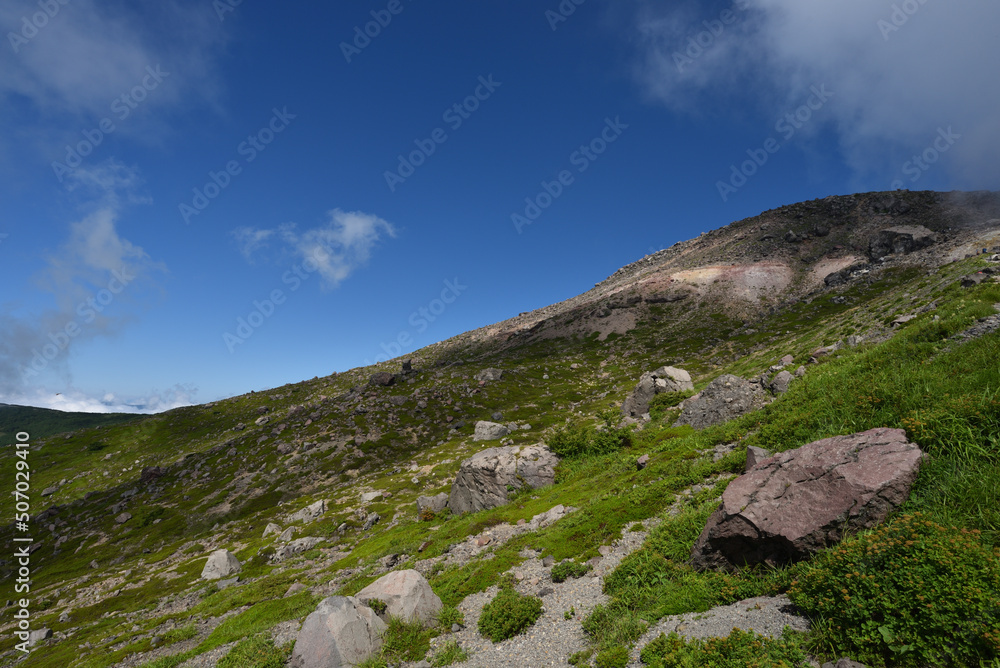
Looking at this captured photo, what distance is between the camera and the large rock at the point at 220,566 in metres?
43.6

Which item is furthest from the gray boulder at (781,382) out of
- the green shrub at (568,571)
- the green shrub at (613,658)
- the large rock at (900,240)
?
the large rock at (900,240)

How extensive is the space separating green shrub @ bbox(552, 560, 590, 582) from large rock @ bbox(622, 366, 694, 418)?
30.2m

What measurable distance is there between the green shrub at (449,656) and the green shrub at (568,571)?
14.4ft

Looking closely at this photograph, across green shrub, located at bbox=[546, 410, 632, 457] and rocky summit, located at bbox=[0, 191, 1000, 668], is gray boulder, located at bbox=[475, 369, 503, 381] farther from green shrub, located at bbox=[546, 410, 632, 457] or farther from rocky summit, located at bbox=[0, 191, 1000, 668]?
green shrub, located at bbox=[546, 410, 632, 457]

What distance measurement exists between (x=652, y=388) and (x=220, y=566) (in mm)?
55817

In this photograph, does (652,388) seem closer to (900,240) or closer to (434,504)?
(434,504)

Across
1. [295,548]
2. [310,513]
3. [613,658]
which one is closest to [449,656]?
[613,658]

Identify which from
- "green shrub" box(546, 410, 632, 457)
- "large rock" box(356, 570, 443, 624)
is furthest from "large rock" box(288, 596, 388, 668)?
"green shrub" box(546, 410, 632, 457)

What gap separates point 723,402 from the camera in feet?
88.5

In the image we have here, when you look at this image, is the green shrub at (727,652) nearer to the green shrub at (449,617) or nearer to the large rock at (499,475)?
the green shrub at (449,617)

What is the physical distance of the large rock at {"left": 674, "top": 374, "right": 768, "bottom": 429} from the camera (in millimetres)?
26141

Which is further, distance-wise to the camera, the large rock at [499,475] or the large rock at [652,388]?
the large rock at [652,388]

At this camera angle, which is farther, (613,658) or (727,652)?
(613,658)

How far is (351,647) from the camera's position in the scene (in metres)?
13.8
